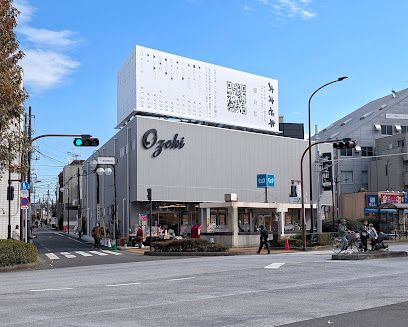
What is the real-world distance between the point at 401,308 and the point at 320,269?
347 inches

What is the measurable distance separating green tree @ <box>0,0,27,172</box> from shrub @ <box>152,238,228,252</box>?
37.2ft

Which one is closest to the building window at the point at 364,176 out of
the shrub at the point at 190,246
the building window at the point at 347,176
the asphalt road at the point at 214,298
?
the building window at the point at 347,176

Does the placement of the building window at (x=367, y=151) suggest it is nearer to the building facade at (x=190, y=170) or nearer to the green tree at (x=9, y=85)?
the building facade at (x=190, y=170)

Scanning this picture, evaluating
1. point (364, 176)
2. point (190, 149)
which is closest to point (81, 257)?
point (190, 149)

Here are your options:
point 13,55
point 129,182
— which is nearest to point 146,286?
point 13,55

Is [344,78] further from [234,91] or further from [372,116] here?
[372,116]

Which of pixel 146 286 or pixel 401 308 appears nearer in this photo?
pixel 401 308

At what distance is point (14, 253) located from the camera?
24.3 m


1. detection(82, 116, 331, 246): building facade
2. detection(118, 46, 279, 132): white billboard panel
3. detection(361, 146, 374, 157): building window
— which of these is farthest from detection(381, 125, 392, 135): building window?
detection(82, 116, 331, 246): building facade

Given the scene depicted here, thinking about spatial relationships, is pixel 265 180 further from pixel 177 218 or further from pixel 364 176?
pixel 364 176

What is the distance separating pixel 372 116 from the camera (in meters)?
92.1

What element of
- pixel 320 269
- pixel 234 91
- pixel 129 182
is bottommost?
pixel 320 269

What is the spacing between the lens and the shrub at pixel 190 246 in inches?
1277

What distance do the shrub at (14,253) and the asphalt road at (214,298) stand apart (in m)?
6.46
